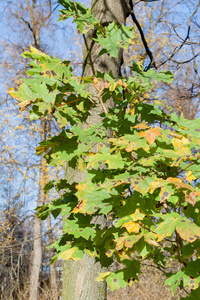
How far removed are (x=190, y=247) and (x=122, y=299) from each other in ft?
17.5

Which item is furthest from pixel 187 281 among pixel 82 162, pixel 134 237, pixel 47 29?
pixel 47 29

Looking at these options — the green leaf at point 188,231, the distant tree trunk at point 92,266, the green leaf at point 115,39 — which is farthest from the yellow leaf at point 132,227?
the green leaf at point 115,39

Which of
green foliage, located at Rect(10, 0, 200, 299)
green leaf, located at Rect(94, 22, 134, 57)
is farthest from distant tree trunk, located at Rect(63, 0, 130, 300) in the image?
green foliage, located at Rect(10, 0, 200, 299)

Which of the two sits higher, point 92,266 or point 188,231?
point 188,231

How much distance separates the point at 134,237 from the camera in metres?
1.02

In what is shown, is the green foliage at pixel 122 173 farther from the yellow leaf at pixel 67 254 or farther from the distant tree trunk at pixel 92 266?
the distant tree trunk at pixel 92 266

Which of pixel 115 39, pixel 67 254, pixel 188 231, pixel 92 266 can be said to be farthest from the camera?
pixel 92 266

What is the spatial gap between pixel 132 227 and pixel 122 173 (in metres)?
0.31

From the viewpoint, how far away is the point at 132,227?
3.32ft

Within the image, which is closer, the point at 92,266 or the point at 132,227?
the point at 132,227

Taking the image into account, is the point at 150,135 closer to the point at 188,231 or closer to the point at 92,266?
the point at 188,231

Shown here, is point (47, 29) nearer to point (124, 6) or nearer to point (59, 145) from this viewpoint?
point (124, 6)

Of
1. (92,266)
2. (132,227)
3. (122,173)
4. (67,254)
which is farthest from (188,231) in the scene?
(92,266)

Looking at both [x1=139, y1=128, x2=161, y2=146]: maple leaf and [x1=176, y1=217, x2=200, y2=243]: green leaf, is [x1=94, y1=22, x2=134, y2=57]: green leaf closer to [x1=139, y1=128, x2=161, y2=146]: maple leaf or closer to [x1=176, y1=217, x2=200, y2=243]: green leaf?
[x1=139, y1=128, x2=161, y2=146]: maple leaf
